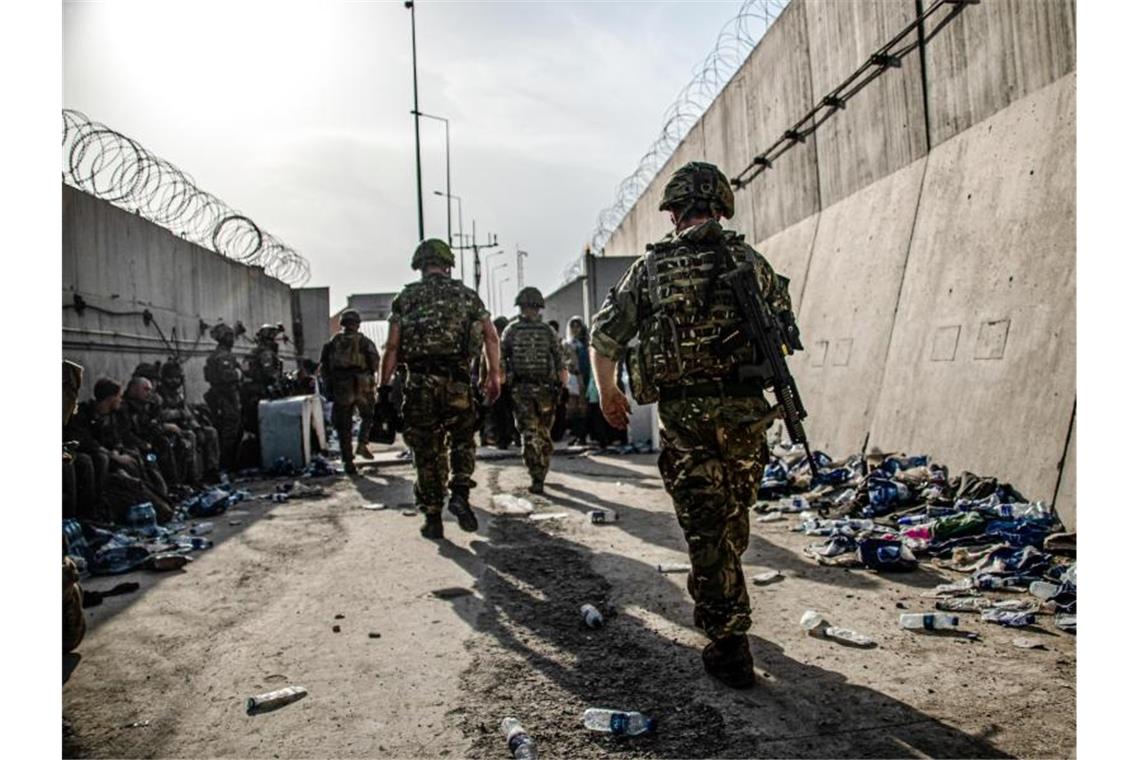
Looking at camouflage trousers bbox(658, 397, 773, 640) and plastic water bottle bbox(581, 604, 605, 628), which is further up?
camouflage trousers bbox(658, 397, 773, 640)

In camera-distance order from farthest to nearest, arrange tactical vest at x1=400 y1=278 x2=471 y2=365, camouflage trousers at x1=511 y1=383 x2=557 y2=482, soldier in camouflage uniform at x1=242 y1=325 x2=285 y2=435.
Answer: soldier in camouflage uniform at x1=242 y1=325 x2=285 y2=435, camouflage trousers at x1=511 y1=383 x2=557 y2=482, tactical vest at x1=400 y1=278 x2=471 y2=365

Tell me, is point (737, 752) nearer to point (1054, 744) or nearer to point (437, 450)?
point (1054, 744)

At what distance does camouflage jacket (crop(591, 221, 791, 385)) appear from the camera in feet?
9.98

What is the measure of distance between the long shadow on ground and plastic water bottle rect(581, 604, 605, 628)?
0.04m

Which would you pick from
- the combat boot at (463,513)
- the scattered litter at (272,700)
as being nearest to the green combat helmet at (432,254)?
the combat boot at (463,513)

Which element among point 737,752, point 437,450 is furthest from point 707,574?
point 437,450

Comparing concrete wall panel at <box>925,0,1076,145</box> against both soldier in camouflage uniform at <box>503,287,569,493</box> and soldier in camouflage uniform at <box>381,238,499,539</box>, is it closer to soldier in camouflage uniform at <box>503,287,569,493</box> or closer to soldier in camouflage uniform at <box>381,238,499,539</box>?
soldier in camouflage uniform at <box>503,287,569,493</box>

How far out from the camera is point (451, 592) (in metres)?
4.16

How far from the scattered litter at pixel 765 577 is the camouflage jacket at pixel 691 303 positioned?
1542mm

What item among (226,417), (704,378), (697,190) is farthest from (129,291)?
(704,378)

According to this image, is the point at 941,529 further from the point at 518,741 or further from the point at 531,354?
the point at 531,354

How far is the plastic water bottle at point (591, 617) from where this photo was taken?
11.6 ft

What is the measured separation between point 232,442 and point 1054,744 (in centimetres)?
911

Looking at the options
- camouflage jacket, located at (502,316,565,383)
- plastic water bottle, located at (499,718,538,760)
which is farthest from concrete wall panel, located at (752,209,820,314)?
plastic water bottle, located at (499,718,538,760)
